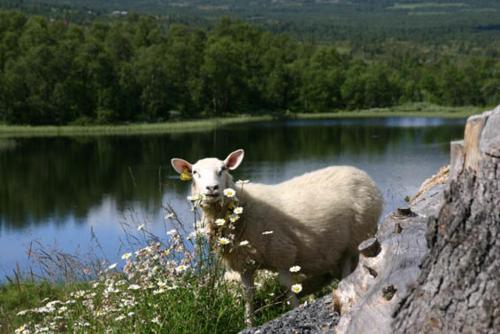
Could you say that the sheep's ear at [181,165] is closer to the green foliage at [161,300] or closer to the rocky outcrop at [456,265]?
the green foliage at [161,300]

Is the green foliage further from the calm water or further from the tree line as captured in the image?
the tree line

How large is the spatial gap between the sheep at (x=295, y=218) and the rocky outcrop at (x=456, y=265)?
2.80 m

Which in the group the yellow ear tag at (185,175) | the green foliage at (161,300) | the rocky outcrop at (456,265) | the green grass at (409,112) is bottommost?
the green grass at (409,112)

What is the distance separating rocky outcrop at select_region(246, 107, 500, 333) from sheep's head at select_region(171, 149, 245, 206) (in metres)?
2.98

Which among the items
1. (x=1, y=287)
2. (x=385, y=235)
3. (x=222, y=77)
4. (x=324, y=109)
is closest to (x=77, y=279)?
(x=385, y=235)

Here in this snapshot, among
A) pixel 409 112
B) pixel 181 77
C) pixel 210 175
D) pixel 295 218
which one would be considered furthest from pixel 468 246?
pixel 409 112

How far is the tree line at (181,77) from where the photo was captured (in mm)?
93875

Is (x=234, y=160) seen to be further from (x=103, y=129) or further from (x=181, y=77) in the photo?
(x=181, y=77)

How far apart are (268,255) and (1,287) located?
864 cm

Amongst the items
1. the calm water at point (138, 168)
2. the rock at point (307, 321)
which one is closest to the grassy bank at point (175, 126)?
the calm water at point (138, 168)

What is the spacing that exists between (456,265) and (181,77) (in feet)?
340

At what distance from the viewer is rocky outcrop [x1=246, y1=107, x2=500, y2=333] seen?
377 centimetres

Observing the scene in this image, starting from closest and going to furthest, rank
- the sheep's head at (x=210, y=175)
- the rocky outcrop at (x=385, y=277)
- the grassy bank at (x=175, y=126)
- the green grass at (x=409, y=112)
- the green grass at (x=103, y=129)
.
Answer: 1. the rocky outcrop at (x=385, y=277)
2. the sheep's head at (x=210, y=175)
3. the green grass at (x=103, y=129)
4. the grassy bank at (x=175, y=126)
5. the green grass at (x=409, y=112)

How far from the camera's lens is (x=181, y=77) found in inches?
4183
